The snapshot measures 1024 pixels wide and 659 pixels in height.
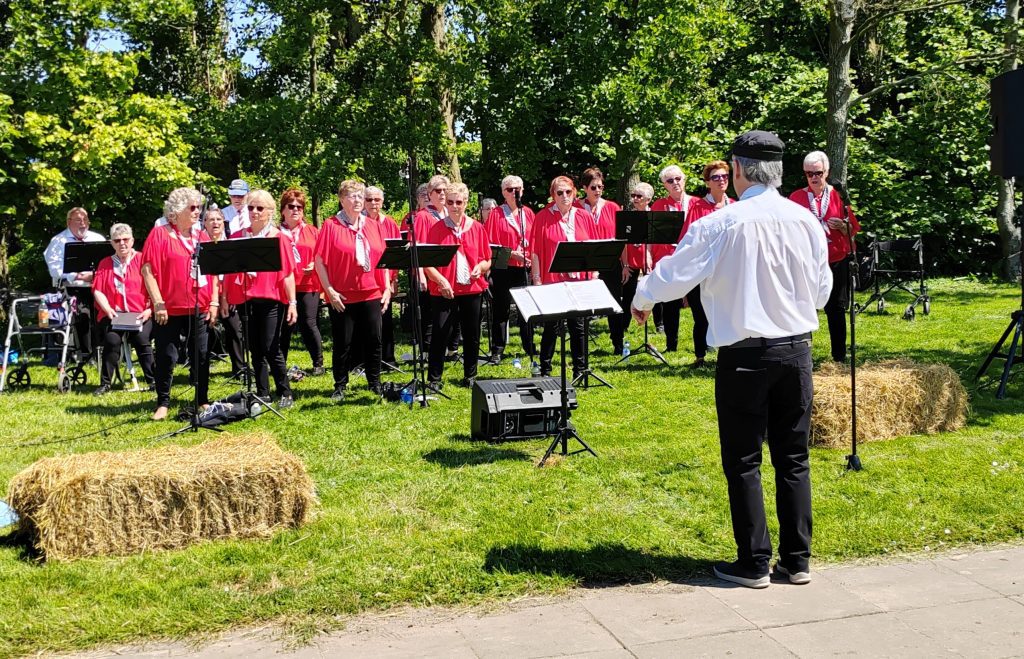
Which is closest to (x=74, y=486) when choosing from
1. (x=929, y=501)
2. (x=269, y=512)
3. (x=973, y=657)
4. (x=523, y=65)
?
(x=269, y=512)

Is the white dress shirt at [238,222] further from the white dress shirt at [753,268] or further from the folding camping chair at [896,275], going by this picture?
the folding camping chair at [896,275]

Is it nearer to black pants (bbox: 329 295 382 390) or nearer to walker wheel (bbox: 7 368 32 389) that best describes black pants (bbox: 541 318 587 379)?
black pants (bbox: 329 295 382 390)

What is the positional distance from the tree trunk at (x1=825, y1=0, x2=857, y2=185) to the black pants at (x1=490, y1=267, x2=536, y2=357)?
283 inches

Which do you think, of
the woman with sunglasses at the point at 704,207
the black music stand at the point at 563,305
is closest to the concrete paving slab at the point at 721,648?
the black music stand at the point at 563,305

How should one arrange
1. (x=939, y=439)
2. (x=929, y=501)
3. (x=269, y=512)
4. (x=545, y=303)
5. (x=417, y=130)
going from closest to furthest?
1. (x=269, y=512)
2. (x=929, y=501)
3. (x=545, y=303)
4. (x=939, y=439)
5. (x=417, y=130)

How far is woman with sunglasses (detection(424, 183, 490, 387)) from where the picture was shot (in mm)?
10625

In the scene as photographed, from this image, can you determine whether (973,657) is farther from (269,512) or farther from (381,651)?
(269,512)

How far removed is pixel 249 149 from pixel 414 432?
35.9 feet

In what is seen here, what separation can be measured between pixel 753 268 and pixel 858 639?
1819 mm

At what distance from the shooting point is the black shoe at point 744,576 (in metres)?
5.18

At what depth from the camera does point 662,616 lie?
4.85m

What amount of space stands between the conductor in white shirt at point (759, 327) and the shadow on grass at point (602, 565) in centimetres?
25

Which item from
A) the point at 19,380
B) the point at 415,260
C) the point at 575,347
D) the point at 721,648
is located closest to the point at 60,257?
the point at 19,380

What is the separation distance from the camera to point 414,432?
876cm
